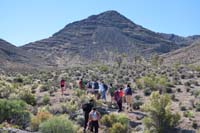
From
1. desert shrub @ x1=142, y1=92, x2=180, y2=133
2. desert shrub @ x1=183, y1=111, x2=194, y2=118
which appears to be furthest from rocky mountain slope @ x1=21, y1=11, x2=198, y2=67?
desert shrub @ x1=142, y1=92, x2=180, y2=133

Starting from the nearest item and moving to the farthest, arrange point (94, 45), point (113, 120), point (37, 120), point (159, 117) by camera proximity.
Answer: point (37, 120)
point (159, 117)
point (113, 120)
point (94, 45)

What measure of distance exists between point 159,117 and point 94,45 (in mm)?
145989

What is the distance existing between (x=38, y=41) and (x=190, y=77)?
145819 mm

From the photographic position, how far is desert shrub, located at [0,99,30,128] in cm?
2055

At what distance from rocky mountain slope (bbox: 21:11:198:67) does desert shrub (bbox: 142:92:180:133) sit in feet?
397

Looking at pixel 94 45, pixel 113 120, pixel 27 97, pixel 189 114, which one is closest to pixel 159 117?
pixel 113 120

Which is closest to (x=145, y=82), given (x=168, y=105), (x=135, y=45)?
(x=168, y=105)

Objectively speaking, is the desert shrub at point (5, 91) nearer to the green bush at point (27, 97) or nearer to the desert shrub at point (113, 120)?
the green bush at point (27, 97)

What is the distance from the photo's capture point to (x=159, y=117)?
66.7 feet

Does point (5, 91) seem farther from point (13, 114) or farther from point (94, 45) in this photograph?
point (94, 45)

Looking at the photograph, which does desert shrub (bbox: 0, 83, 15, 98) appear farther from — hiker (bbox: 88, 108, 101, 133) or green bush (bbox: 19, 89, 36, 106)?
hiker (bbox: 88, 108, 101, 133)

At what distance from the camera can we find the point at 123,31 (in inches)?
7500

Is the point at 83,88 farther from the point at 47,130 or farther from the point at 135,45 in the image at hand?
the point at 135,45

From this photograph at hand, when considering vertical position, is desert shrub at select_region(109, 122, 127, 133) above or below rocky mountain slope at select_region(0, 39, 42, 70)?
below
